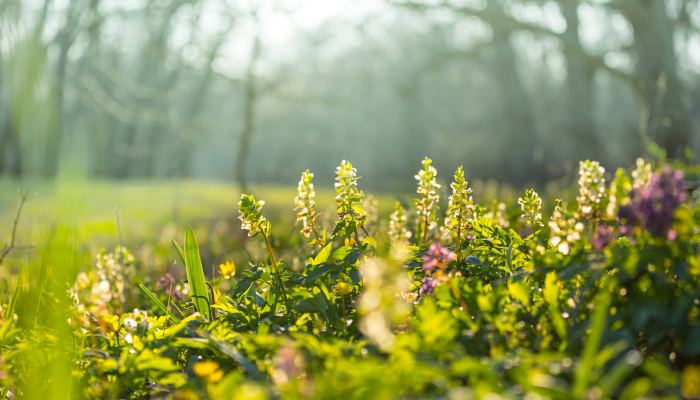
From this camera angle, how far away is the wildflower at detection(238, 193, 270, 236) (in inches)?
84.5

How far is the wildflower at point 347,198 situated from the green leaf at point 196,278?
623 mm

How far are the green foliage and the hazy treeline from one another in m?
7.13

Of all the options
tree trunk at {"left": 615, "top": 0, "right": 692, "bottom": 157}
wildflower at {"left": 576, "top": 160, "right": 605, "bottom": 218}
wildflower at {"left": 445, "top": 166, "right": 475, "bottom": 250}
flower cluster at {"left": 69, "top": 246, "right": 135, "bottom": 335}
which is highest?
tree trunk at {"left": 615, "top": 0, "right": 692, "bottom": 157}

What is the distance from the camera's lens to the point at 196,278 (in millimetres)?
2648

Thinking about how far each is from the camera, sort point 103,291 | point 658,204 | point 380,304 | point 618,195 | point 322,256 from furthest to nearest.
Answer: point 103,291 < point 322,256 < point 618,195 < point 658,204 < point 380,304

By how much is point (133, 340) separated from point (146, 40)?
51.0 ft

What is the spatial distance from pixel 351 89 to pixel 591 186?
36.6m

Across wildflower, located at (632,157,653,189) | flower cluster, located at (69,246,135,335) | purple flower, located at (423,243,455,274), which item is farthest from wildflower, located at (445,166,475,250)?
flower cluster, located at (69,246,135,335)

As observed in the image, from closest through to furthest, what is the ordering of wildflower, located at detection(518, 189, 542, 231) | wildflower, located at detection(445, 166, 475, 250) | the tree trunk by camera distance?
1. wildflower, located at detection(445, 166, 475, 250)
2. wildflower, located at detection(518, 189, 542, 231)
3. the tree trunk

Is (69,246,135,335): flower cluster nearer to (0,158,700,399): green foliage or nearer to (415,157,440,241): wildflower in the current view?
(0,158,700,399): green foliage

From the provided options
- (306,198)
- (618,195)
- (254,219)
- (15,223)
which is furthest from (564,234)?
(15,223)

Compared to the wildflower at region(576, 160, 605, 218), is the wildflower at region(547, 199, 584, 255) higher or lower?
lower

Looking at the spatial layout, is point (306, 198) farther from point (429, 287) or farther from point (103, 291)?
point (103, 291)

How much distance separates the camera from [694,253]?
180cm
